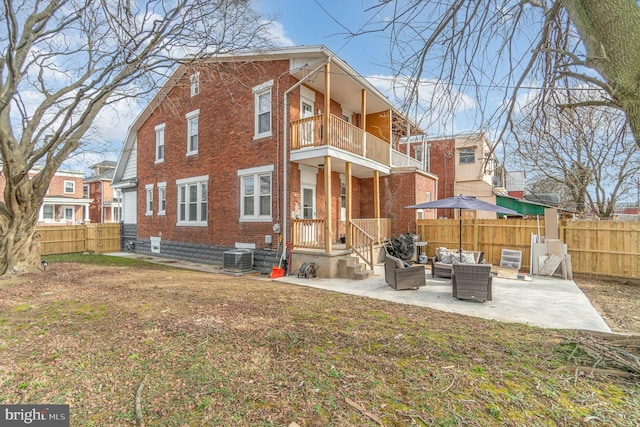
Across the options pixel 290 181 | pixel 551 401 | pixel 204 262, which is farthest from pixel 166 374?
pixel 204 262

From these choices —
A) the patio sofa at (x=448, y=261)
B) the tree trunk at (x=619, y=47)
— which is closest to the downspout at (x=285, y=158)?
the patio sofa at (x=448, y=261)

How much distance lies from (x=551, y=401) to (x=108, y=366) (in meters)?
4.68

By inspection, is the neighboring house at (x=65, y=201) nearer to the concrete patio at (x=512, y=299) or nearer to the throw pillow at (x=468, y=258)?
the concrete patio at (x=512, y=299)

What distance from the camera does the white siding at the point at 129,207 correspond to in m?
17.9

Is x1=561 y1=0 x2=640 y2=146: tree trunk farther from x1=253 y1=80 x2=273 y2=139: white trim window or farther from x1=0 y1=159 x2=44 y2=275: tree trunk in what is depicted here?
x1=0 y1=159 x2=44 y2=275: tree trunk

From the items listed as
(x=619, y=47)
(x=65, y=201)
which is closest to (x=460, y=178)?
(x=619, y=47)

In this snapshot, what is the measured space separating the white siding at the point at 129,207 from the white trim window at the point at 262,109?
10688 mm

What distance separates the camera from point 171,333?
4512mm

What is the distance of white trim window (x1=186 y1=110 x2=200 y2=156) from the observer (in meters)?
14.2

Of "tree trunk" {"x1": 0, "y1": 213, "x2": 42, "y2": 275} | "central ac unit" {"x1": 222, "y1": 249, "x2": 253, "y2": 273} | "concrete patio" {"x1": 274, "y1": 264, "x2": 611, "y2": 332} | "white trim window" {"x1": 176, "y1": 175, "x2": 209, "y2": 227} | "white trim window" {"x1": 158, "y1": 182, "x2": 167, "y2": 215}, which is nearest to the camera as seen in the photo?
"concrete patio" {"x1": 274, "y1": 264, "x2": 611, "y2": 332}

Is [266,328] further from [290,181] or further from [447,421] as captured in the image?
[290,181]

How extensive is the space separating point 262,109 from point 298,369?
1018cm

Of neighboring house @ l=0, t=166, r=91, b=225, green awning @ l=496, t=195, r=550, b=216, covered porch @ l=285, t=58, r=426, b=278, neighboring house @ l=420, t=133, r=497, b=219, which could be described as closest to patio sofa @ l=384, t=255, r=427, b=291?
covered porch @ l=285, t=58, r=426, b=278

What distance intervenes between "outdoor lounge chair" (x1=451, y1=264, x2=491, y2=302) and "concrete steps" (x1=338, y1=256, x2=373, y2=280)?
124 inches
